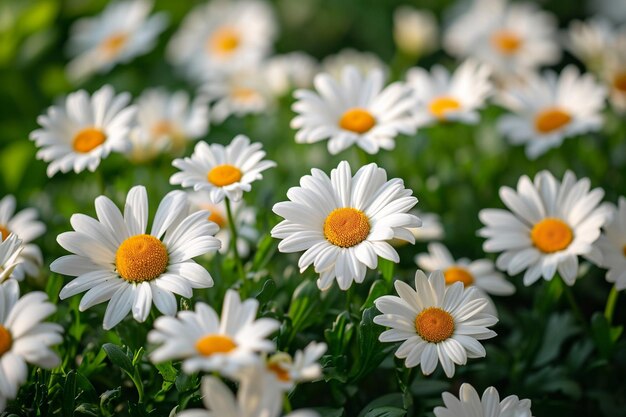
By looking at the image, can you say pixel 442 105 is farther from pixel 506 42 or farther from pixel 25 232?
pixel 25 232

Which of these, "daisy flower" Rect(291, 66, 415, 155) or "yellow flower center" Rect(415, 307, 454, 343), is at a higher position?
"daisy flower" Rect(291, 66, 415, 155)

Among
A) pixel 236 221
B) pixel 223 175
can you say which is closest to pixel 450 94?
pixel 236 221

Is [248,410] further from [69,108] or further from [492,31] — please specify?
[492,31]

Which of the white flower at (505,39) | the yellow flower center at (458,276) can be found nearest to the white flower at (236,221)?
the yellow flower center at (458,276)

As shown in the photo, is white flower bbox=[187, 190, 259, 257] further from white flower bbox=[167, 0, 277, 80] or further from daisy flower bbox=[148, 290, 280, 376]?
white flower bbox=[167, 0, 277, 80]

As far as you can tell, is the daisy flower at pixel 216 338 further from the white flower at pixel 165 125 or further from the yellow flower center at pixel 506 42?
the yellow flower center at pixel 506 42

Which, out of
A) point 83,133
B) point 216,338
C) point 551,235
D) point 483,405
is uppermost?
point 83,133

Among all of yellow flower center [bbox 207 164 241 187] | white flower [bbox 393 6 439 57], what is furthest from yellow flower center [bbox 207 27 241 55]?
yellow flower center [bbox 207 164 241 187]

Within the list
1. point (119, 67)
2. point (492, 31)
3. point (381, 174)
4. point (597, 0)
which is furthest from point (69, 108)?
point (597, 0)

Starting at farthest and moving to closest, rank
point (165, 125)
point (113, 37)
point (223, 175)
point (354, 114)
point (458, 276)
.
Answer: point (113, 37), point (165, 125), point (354, 114), point (458, 276), point (223, 175)
